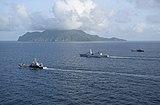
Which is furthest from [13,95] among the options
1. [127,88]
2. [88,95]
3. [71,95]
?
[127,88]

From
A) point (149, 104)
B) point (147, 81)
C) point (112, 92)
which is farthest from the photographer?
point (147, 81)

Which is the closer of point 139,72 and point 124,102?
point 124,102

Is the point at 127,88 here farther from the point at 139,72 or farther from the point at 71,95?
the point at 139,72

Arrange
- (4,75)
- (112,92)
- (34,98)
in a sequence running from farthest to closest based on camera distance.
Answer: (4,75) < (112,92) < (34,98)

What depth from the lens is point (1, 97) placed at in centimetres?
9981

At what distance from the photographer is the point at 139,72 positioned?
15138 centimetres

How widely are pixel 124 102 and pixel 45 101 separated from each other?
2906cm

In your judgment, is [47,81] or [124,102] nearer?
[124,102]

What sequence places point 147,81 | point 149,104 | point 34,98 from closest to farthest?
point 149,104 → point 34,98 → point 147,81

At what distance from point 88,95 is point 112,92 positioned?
11.1 m

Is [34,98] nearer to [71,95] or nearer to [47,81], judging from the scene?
[71,95]

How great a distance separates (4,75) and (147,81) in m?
81.7

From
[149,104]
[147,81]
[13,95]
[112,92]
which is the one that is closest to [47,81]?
[13,95]

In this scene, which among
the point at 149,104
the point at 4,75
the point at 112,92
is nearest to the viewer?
the point at 149,104
